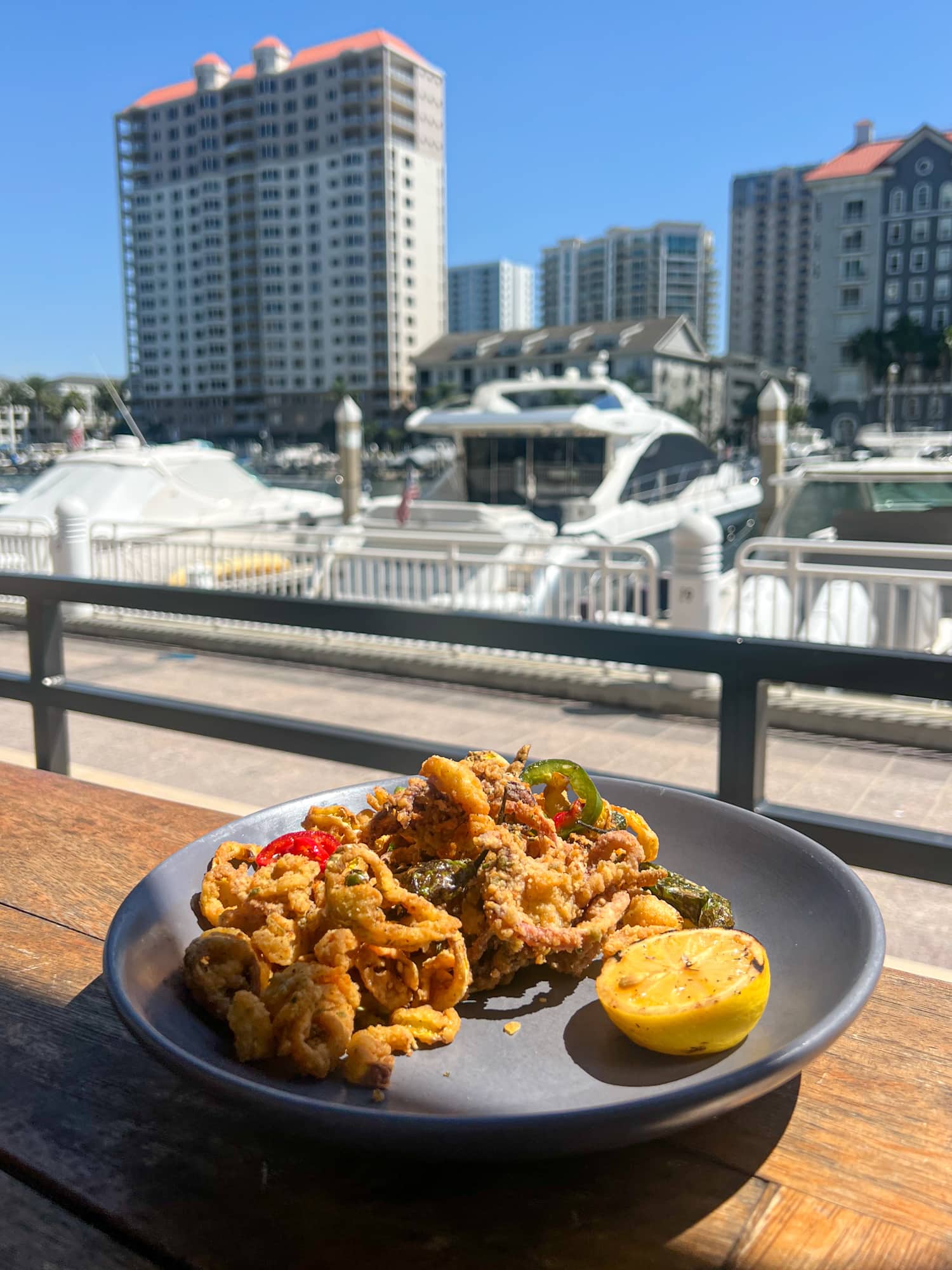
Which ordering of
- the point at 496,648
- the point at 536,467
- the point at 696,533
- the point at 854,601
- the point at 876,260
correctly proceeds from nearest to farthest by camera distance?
1. the point at 496,648
2. the point at 696,533
3. the point at 854,601
4. the point at 536,467
5. the point at 876,260

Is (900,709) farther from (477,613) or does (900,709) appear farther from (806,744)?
(477,613)

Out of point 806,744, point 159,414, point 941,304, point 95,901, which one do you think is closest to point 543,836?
point 95,901

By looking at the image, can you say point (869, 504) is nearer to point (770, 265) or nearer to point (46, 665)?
point (46, 665)

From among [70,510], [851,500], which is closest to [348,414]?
[70,510]

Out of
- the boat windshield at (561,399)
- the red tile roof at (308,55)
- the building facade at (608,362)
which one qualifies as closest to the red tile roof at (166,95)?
the red tile roof at (308,55)

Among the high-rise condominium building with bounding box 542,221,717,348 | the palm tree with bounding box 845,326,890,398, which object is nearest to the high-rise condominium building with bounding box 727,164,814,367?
the high-rise condominium building with bounding box 542,221,717,348

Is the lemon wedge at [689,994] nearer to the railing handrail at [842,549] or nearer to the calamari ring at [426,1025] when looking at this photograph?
the calamari ring at [426,1025]
